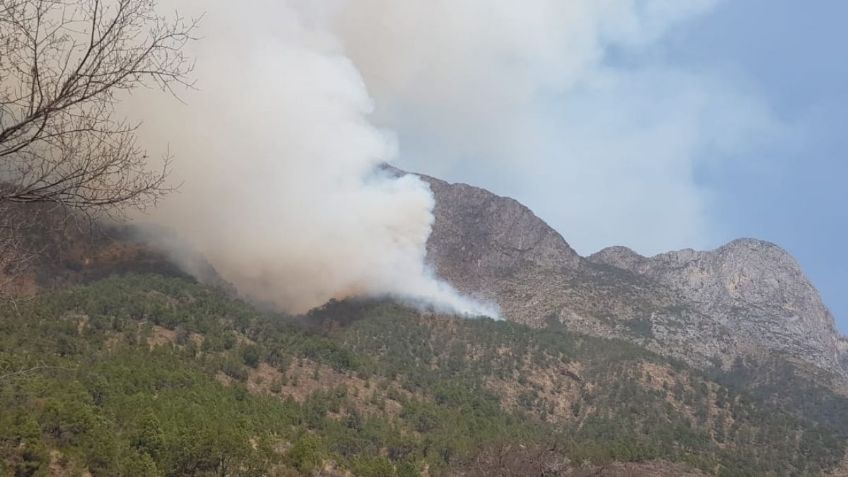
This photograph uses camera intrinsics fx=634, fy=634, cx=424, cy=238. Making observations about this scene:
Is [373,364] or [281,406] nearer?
[281,406]

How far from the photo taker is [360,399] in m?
113

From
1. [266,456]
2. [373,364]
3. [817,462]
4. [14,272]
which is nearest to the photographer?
[14,272]

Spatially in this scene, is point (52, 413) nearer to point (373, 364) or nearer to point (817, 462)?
point (373, 364)

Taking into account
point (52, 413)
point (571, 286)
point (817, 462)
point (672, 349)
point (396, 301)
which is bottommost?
point (52, 413)

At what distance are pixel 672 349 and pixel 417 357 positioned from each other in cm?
8014

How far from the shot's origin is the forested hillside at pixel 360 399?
203ft

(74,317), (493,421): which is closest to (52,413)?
(74,317)

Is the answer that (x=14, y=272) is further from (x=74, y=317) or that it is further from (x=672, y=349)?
(x=672, y=349)

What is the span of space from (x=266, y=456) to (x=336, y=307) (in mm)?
113224

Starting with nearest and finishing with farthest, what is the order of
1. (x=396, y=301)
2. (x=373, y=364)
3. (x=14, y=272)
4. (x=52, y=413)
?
(x=14, y=272), (x=52, y=413), (x=373, y=364), (x=396, y=301)

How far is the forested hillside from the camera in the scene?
61.8m

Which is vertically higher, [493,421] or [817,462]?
[817,462]

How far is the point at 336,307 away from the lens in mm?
181250

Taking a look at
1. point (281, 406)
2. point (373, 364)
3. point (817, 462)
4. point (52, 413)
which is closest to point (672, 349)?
point (817, 462)
